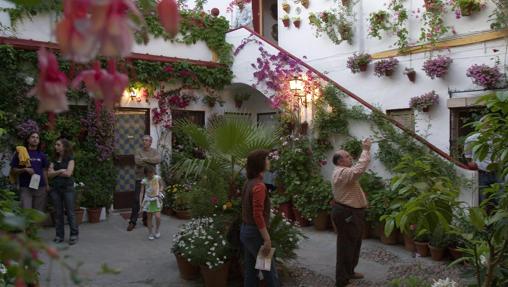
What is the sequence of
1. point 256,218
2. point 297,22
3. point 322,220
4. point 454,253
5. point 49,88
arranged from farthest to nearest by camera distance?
point 297,22 < point 322,220 < point 454,253 < point 256,218 < point 49,88

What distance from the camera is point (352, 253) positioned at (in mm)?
5266

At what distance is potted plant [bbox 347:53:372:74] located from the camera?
936 centimetres

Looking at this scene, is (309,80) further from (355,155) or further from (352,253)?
(352,253)

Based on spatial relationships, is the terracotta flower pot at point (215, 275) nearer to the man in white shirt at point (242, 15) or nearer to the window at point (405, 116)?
the window at point (405, 116)

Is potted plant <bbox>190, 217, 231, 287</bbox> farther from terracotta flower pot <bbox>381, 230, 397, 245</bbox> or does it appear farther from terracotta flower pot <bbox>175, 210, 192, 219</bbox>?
terracotta flower pot <bbox>175, 210, 192, 219</bbox>

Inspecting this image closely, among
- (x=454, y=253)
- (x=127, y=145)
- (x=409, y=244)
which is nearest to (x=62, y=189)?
(x=127, y=145)

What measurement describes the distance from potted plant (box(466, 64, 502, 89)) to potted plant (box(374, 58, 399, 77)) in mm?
1682

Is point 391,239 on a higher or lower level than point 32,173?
lower

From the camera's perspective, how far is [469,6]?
25.0ft

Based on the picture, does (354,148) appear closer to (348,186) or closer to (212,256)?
(348,186)

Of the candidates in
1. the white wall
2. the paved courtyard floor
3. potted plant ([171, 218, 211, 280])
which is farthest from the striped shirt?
the white wall

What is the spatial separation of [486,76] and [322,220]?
3.45 m

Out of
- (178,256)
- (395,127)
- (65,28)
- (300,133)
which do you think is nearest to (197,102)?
(300,133)

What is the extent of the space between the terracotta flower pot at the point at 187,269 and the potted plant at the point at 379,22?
5865mm
